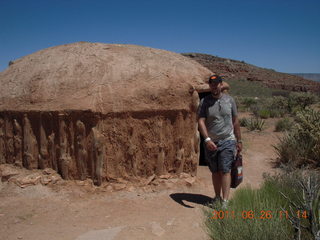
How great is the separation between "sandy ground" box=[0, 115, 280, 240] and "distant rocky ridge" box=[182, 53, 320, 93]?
34.0 m

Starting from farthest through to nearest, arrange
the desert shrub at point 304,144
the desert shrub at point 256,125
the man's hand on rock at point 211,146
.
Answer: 1. the desert shrub at point 256,125
2. the desert shrub at point 304,144
3. the man's hand on rock at point 211,146

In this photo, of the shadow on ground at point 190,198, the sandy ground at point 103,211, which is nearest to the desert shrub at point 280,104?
the sandy ground at point 103,211

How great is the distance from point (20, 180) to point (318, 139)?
6.25m

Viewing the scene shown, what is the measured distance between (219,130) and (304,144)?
146 inches

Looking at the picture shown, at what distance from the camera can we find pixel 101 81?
16.4 ft

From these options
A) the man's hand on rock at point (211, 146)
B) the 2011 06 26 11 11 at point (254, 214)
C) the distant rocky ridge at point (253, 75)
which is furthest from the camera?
the distant rocky ridge at point (253, 75)

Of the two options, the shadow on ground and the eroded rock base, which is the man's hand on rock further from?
the eroded rock base

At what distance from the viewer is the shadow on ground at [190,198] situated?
4.48m

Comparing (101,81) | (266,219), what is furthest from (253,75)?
(266,219)

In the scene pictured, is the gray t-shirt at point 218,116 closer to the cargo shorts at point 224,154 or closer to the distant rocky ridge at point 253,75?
the cargo shorts at point 224,154

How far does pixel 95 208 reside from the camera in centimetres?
436

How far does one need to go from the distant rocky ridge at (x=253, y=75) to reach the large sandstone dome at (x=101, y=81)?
32913 millimetres

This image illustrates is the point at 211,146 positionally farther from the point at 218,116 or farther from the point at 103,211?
the point at 103,211

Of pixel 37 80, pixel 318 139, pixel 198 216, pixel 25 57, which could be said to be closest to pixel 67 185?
pixel 37 80
